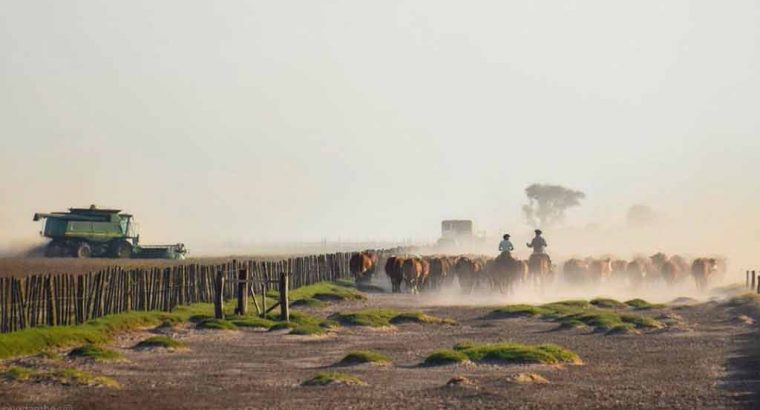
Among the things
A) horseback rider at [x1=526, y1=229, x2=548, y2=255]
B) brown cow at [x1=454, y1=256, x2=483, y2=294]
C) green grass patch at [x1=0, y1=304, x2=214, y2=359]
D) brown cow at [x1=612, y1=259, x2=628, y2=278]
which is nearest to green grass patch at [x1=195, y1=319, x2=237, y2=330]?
green grass patch at [x1=0, y1=304, x2=214, y2=359]

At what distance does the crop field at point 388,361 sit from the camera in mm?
22484

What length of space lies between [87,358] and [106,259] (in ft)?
215

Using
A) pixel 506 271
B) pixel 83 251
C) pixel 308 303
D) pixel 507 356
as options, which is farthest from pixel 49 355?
pixel 83 251

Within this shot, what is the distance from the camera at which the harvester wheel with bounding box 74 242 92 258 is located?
94.2 metres

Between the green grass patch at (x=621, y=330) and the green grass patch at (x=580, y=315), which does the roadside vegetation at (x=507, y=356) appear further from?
the green grass patch at (x=580, y=315)

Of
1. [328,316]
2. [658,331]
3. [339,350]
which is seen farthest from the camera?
[328,316]

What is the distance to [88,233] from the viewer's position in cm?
9544

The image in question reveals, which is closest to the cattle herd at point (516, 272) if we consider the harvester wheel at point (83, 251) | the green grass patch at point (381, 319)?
the green grass patch at point (381, 319)

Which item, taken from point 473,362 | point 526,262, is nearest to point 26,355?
point 473,362

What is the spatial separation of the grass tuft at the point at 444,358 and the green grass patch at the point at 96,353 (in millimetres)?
6737

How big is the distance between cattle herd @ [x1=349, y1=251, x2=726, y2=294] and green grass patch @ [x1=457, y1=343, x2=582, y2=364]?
3011 cm

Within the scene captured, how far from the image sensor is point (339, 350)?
31922 millimetres

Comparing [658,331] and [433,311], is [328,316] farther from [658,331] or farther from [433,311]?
[658,331]

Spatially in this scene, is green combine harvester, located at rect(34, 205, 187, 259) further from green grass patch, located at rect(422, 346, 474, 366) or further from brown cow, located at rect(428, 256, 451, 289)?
green grass patch, located at rect(422, 346, 474, 366)
